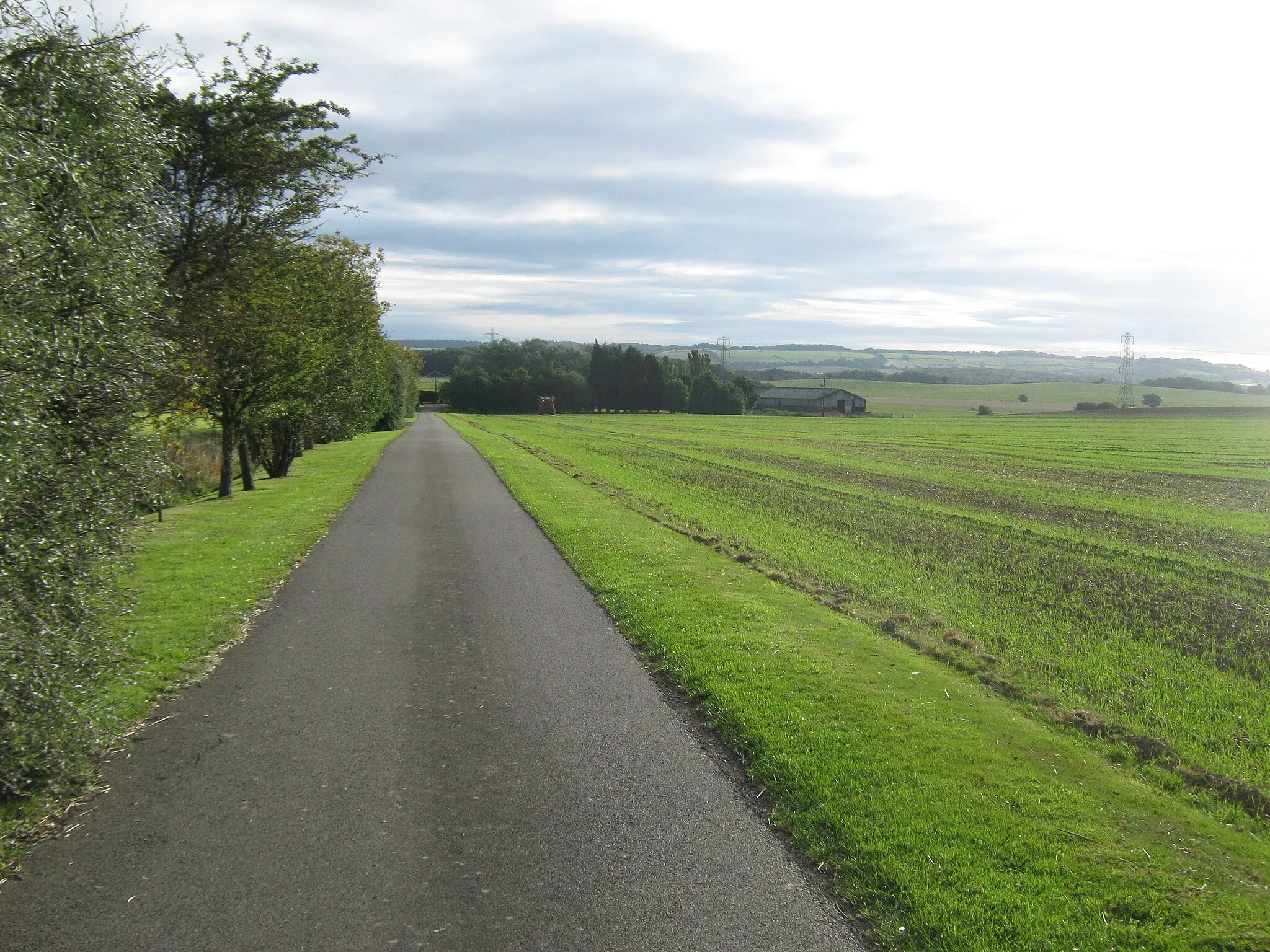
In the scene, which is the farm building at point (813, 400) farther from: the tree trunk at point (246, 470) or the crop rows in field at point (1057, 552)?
the tree trunk at point (246, 470)

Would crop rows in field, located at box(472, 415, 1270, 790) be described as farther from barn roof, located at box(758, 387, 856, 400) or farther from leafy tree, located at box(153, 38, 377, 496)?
barn roof, located at box(758, 387, 856, 400)

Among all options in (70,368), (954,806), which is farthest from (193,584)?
(954,806)

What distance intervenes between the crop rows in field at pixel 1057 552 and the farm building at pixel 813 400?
89.2m

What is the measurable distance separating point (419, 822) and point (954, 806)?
11.5 feet

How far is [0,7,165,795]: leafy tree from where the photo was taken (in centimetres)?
530

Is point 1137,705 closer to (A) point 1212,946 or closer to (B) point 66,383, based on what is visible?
(A) point 1212,946

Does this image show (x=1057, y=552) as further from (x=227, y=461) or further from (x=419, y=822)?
(x=227, y=461)

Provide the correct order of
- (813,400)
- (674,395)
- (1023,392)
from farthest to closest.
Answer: (1023,392), (813,400), (674,395)

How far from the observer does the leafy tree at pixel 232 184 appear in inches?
581

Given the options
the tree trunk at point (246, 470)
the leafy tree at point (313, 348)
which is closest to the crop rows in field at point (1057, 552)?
the leafy tree at point (313, 348)

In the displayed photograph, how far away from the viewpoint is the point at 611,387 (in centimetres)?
13862

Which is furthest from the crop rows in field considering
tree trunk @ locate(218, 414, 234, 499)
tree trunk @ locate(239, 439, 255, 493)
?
tree trunk @ locate(239, 439, 255, 493)

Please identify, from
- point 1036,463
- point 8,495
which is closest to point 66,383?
point 8,495

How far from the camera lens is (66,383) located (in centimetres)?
602
